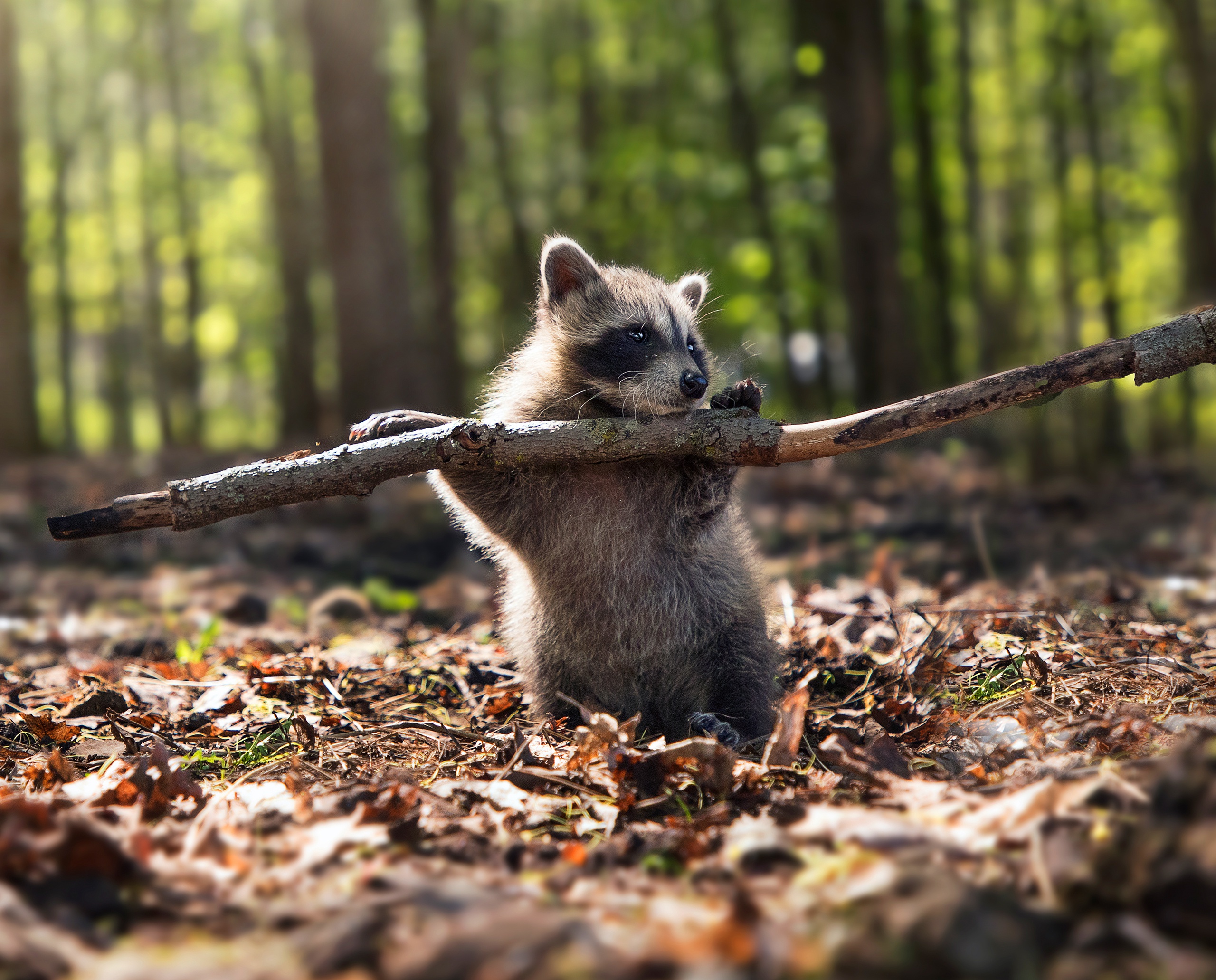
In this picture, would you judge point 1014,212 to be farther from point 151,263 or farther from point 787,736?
point 151,263

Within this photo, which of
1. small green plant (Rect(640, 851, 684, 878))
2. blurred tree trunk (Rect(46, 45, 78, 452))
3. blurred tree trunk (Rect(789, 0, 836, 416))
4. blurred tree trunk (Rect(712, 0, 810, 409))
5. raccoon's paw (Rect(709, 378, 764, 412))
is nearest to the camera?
small green plant (Rect(640, 851, 684, 878))

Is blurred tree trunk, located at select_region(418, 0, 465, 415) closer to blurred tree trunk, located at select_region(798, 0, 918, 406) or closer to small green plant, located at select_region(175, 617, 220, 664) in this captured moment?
blurred tree trunk, located at select_region(798, 0, 918, 406)

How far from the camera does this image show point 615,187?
19.5 m

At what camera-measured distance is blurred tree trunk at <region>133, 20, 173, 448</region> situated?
2825cm

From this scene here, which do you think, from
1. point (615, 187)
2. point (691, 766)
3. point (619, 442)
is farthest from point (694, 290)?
point (615, 187)

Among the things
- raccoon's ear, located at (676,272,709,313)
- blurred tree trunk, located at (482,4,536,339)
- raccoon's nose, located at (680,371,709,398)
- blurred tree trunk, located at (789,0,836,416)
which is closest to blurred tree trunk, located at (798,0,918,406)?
blurred tree trunk, located at (789,0,836,416)

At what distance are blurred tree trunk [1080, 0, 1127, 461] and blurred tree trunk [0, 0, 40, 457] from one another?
17180 mm

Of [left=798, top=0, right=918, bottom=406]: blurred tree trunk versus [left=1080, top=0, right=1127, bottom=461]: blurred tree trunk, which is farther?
[left=1080, top=0, right=1127, bottom=461]: blurred tree trunk

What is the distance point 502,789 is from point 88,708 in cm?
225

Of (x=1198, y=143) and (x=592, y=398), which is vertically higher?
(x=1198, y=143)

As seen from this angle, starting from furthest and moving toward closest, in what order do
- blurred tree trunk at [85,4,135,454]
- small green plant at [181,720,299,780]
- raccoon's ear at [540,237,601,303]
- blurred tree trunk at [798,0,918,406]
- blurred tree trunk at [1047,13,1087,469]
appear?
blurred tree trunk at [85,4,135,454] → blurred tree trunk at [1047,13,1087,469] → blurred tree trunk at [798,0,918,406] → raccoon's ear at [540,237,601,303] → small green plant at [181,720,299,780]

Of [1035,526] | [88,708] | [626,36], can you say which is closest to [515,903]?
[88,708]

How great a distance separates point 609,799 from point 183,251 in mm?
27455

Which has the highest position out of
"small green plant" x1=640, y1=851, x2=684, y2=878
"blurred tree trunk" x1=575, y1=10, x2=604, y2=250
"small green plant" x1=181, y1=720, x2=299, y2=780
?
"blurred tree trunk" x1=575, y1=10, x2=604, y2=250
